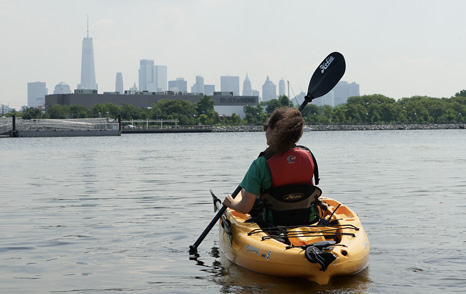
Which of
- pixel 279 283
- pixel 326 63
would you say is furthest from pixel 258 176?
pixel 326 63

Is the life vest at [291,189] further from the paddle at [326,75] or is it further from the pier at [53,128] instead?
the pier at [53,128]

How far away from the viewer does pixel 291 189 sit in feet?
31.4

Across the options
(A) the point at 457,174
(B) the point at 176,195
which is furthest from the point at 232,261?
(A) the point at 457,174

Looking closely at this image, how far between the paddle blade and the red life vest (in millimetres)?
3436

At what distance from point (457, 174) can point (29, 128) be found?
5210 inches

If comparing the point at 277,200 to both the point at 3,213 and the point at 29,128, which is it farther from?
the point at 29,128

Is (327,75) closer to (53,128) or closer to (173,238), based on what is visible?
(173,238)

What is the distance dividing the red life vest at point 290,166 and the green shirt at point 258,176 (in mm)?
62

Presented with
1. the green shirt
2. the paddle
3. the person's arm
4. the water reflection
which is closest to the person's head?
the green shirt

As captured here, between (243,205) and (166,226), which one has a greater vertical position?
(243,205)

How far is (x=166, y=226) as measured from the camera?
51.6 ft

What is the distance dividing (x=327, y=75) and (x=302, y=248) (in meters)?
4.64

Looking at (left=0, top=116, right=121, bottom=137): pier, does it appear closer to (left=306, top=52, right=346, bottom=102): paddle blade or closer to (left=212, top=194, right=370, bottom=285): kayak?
(left=306, top=52, right=346, bottom=102): paddle blade

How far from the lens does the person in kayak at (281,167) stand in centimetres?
930
